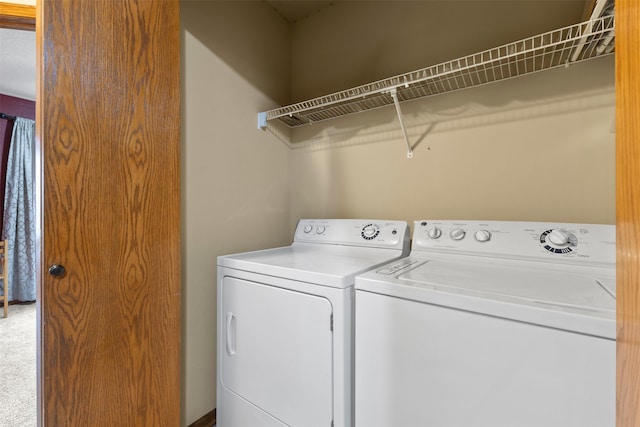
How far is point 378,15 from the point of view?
1834 mm

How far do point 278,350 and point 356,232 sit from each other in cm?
80

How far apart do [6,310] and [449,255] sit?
14.6ft

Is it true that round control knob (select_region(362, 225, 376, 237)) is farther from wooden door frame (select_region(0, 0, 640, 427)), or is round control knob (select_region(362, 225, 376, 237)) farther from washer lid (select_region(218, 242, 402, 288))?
wooden door frame (select_region(0, 0, 640, 427))

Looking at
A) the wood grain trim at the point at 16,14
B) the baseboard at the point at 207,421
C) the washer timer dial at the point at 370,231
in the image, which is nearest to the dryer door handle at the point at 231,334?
the baseboard at the point at 207,421

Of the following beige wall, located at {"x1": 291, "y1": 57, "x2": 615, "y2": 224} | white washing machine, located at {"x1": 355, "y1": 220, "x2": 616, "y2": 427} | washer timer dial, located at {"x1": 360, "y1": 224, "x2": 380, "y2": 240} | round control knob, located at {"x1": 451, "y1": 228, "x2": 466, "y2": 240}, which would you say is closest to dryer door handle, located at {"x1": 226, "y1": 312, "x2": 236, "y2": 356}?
white washing machine, located at {"x1": 355, "y1": 220, "x2": 616, "y2": 427}

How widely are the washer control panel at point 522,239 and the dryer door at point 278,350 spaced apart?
2.30ft

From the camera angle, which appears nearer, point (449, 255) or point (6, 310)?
point (449, 255)

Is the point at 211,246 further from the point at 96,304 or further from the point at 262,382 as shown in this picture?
the point at 262,382

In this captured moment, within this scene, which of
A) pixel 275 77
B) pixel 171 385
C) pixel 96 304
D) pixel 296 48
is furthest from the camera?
pixel 296 48

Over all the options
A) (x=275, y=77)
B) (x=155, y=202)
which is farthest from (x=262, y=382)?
(x=275, y=77)

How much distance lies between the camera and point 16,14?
1.15 meters

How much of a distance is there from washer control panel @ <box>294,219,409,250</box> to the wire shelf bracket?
0.47m

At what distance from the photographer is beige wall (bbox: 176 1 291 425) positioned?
1479 millimetres

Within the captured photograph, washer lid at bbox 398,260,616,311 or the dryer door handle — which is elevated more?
washer lid at bbox 398,260,616,311
